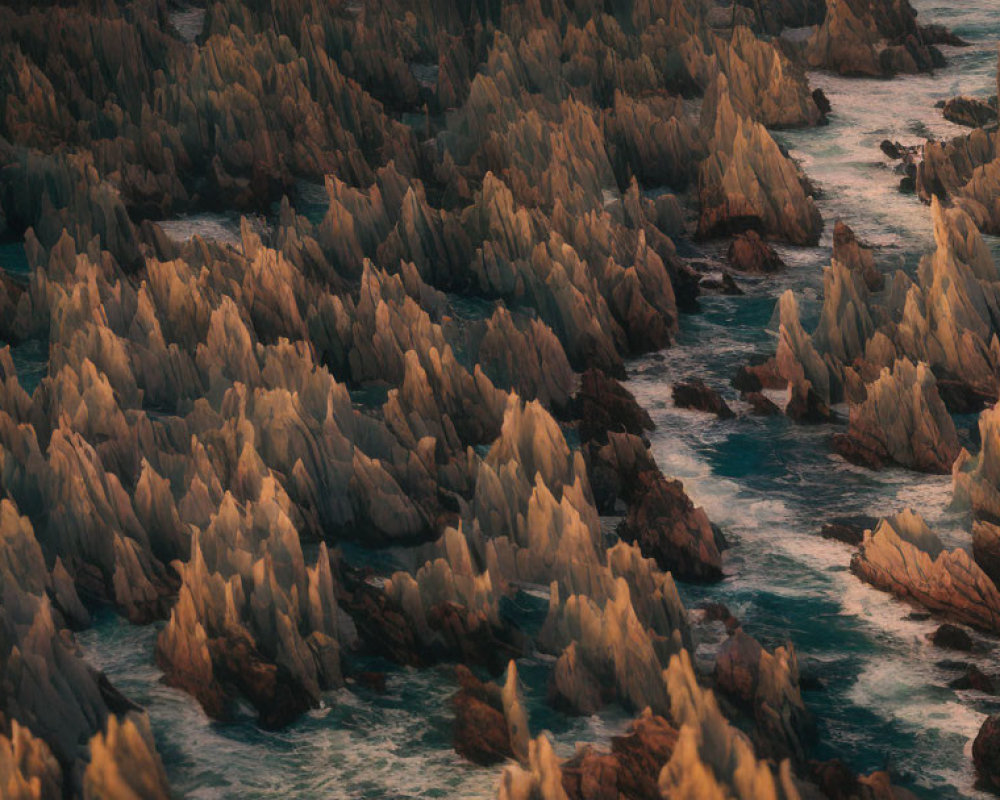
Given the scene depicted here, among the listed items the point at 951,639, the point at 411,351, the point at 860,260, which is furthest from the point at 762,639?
the point at 860,260

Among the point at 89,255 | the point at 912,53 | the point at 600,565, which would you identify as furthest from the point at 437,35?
the point at 600,565

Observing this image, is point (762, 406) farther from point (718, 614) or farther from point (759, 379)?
point (718, 614)

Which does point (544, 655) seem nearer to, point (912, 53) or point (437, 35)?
point (437, 35)

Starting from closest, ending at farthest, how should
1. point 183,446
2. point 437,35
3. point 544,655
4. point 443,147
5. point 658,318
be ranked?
1. point 544,655
2. point 183,446
3. point 658,318
4. point 443,147
5. point 437,35

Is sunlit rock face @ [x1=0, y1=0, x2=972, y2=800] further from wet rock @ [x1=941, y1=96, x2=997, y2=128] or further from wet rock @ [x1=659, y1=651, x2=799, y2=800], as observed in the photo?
wet rock @ [x1=941, y1=96, x2=997, y2=128]

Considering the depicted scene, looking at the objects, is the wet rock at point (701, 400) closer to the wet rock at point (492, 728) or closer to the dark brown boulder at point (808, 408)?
the dark brown boulder at point (808, 408)

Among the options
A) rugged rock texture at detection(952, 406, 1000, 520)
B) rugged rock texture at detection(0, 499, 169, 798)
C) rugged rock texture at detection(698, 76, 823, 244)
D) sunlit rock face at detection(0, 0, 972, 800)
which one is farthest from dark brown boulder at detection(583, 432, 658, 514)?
rugged rock texture at detection(698, 76, 823, 244)
